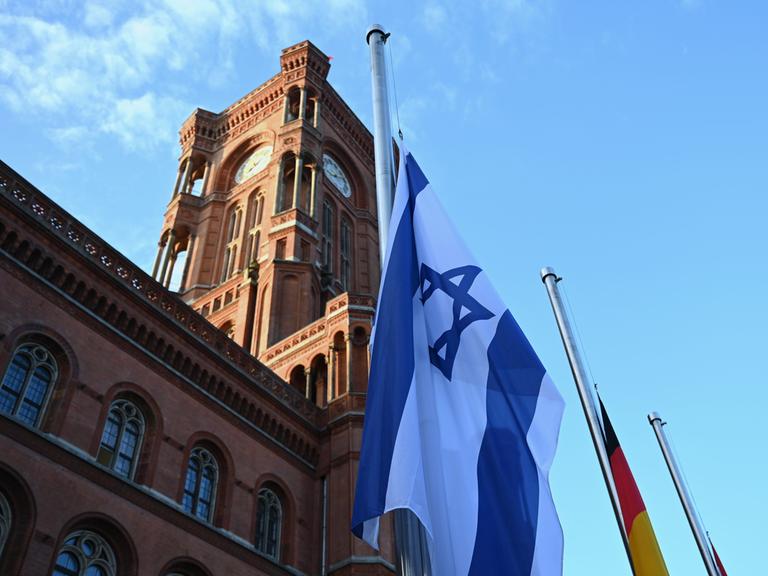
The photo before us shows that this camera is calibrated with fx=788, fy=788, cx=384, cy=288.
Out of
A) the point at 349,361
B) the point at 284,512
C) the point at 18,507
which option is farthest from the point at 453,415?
the point at 349,361

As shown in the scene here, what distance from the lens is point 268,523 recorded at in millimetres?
22172

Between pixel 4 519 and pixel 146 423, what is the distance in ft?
15.5

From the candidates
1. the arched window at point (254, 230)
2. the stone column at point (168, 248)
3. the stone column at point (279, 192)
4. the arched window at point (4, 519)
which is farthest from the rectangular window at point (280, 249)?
the arched window at point (4, 519)

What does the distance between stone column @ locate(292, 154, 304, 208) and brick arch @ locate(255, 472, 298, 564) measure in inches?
762

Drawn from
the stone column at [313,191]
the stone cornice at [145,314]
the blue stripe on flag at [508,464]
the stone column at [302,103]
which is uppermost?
the stone column at [302,103]

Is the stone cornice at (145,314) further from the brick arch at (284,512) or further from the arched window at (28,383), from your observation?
the arched window at (28,383)

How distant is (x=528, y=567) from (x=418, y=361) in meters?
2.38

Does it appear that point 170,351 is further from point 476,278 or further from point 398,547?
point 398,547

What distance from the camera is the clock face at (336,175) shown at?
49231mm

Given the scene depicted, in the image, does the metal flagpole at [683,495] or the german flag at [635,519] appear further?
the metal flagpole at [683,495]

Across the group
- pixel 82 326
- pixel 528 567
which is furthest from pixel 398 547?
pixel 82 326

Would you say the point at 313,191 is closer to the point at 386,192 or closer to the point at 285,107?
the point at 285,107

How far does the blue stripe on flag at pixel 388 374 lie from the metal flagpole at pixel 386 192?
0.82 ft

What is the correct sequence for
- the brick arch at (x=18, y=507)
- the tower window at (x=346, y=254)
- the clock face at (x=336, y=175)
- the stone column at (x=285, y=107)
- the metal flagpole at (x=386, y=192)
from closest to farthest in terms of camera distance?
the metal flagpole at (x=386, y=192) → the brick arch at (x=18, y=507) → the tower window at (x=346, y=254) → the stone column at (x=285, y=107) → the clock face at (x=336, y=175)
